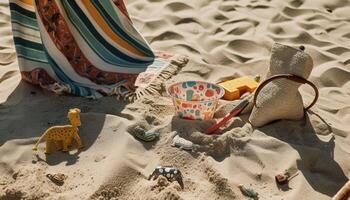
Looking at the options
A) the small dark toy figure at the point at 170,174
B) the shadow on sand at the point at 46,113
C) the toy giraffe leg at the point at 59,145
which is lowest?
the shadow on sand at the point at 46,113

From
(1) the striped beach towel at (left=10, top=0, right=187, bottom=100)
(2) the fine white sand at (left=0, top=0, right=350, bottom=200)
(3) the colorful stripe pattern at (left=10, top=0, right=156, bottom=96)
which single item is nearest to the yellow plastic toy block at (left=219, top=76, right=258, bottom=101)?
(2) the fine white sand at (left=0, top=0, right=350, bottom=200)

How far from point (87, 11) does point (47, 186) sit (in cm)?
112

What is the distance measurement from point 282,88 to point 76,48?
3.79ft

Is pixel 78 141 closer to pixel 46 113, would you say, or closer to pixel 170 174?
pixel 46 113

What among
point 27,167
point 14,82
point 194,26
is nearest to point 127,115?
point 27,167

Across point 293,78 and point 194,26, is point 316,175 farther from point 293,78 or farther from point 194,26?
point 194,26

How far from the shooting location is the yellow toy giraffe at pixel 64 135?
2.37 meters

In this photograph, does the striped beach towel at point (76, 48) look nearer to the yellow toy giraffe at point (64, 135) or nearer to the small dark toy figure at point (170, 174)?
the yellow toy giraffe at point (64, 135)

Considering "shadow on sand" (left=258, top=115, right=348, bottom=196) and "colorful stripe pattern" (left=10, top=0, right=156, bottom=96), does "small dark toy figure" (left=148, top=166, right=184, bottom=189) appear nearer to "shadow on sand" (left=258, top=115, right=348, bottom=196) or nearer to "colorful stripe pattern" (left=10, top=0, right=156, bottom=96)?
"shadow on sand" (left=258, top=115, right=348, bottom=196)

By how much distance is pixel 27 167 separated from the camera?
2289 mm

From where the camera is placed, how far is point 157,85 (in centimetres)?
297

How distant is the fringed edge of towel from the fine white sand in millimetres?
47

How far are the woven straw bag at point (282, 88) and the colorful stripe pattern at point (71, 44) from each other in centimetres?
77

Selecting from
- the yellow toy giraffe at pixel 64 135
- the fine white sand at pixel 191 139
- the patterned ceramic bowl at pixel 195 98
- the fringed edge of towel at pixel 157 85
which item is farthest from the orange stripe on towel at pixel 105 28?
the yellow toy giraffe at pixel 64 135
